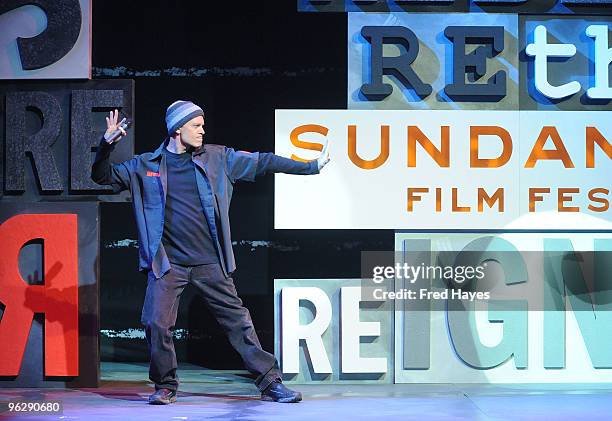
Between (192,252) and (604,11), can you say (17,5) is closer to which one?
(192,252)

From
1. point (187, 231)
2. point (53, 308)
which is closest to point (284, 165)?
point (187, 231)

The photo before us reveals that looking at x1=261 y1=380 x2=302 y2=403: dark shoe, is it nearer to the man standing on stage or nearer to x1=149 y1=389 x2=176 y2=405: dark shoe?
the man standing on stage

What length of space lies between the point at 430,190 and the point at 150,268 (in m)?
1.77

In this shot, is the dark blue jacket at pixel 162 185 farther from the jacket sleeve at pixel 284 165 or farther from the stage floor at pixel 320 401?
the stage floor at pixel 320 401

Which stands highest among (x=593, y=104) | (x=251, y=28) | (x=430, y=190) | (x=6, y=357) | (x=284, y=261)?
(x=251, y=28)

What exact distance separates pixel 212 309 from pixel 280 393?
0.56m

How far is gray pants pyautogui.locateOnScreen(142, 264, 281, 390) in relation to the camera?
518cm

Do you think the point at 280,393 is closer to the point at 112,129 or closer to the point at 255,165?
the point at 255,165

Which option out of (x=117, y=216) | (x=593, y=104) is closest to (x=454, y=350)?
(x=593, y=104)

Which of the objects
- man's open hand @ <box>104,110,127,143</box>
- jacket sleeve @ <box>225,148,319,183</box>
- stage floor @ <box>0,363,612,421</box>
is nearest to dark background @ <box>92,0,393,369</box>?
stage floor @ <box>0,363,612,421</box>

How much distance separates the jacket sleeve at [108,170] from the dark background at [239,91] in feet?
3.06

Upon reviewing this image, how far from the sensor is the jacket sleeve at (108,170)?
5.11m

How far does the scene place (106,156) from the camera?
513cm

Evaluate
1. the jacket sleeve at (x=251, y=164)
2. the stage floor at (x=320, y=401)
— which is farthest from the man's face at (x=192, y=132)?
the stage floor at (x=320, y=401)
